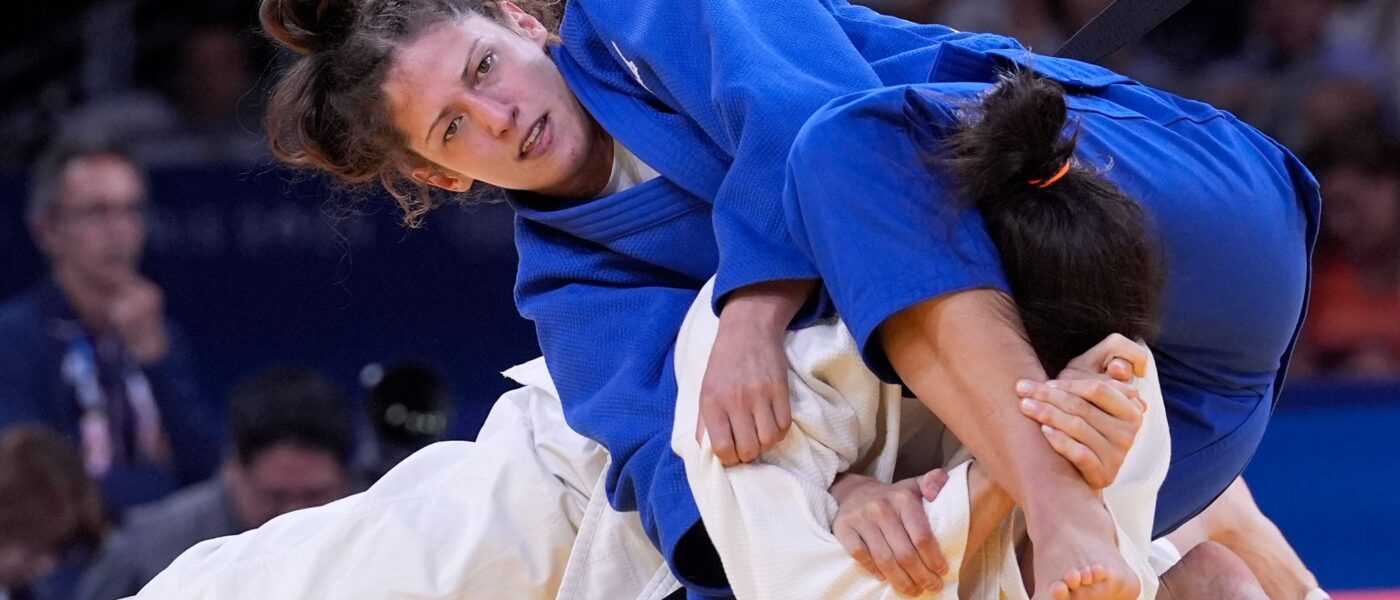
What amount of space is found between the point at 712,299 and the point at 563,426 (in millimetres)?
431

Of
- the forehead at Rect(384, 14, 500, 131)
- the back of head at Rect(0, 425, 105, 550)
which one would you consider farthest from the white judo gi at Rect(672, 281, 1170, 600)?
the back of head at Rect(0, 425, 105, 550)

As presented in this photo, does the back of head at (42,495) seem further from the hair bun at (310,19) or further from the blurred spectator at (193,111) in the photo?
the hair bun at (310,19)

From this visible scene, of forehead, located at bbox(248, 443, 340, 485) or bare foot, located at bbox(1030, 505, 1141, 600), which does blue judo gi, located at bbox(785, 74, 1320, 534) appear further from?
forehead, located at bbox(248, 443, 340, 485)

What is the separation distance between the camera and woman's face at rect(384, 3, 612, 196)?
162cm

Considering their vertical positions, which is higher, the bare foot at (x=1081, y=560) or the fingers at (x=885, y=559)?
the bare foot at (x=1081, y=560)

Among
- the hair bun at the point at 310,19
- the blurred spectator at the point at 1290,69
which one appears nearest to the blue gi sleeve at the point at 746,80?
the hair bun at the point at 310,19

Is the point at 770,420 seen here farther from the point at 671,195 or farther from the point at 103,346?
the point at 103,346

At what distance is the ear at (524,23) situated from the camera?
1.72 metres

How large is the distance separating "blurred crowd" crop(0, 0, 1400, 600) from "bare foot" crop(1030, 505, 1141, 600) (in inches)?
59.2

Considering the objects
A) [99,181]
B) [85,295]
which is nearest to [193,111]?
[99,181]

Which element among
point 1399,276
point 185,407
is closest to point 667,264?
point 185,407

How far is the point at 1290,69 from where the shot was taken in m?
4.37

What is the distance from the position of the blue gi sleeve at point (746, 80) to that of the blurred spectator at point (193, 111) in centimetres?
229

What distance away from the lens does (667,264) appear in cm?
156
